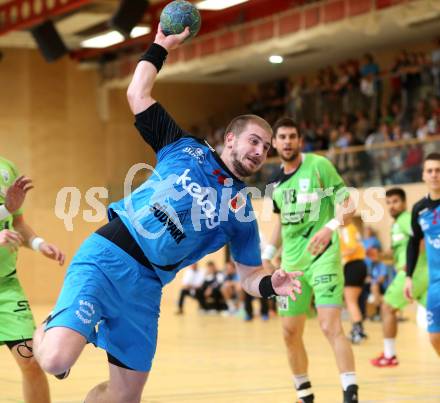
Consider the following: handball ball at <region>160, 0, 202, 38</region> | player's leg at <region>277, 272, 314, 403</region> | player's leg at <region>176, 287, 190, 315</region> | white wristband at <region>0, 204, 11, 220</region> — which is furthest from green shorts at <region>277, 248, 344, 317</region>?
player's leg at <region>176, 287, 190, 315</region>

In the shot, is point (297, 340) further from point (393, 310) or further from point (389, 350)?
point (393, 310)

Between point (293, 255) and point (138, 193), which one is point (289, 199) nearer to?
point (293, 255)

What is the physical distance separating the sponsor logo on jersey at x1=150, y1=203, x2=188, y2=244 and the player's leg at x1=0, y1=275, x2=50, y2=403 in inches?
63.5

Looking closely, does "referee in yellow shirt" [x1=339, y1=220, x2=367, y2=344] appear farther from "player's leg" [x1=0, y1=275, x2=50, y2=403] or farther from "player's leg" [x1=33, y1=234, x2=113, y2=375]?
"player's leg" [x1=33, y1=234, x2=113, y2=375]

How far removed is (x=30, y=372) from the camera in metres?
6.35

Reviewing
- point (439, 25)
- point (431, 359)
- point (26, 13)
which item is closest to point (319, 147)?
point (439, 25)

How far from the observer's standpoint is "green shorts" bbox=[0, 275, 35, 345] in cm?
637

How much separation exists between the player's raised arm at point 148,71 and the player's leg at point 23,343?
188 cm

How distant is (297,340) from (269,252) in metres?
1.00

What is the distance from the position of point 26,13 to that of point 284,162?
1843 centimetres

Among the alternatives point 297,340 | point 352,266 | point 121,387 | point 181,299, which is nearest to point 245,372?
point 297,340

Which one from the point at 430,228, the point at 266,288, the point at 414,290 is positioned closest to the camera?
the point at 266,288

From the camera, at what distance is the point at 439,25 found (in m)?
23.1

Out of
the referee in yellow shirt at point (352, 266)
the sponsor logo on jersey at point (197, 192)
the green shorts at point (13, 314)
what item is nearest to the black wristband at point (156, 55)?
the sponsor logo on jersey at point (197, 192)
